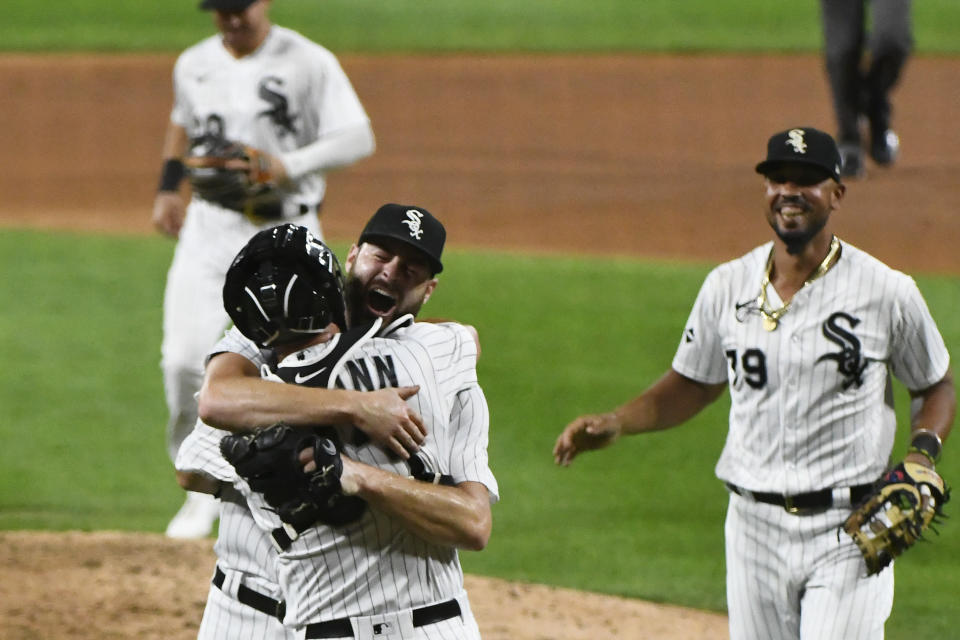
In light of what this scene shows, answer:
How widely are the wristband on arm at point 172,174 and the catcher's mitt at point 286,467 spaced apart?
458cm

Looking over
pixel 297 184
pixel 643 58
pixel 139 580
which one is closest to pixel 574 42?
pixel 643 58

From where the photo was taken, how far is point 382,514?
3.16 m

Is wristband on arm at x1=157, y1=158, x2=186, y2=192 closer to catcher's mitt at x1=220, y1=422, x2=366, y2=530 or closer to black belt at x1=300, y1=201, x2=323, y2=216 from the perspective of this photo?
black belt at x1=300, y1=201, x2=323, y2=216

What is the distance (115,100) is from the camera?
1986 cm

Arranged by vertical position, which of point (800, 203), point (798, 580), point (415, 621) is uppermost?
point (800, 203)

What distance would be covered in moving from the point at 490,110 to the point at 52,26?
8262 mm

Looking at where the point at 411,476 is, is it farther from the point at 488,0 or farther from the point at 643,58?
the point at 488,0

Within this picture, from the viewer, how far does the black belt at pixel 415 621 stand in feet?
10.5

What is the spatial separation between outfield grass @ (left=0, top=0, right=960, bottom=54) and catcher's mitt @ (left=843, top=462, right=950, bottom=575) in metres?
17.6

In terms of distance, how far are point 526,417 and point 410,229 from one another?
18.0 ft

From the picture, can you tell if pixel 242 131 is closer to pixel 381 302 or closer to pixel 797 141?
pixel 797 141

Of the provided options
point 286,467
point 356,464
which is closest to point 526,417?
point 356,464

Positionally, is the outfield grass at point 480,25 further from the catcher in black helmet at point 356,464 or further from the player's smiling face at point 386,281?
the catcher in black helmet at point 356,464

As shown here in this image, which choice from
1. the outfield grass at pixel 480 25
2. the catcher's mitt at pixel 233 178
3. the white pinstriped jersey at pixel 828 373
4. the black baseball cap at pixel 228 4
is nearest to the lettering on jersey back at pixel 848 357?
the white pinstriped jersey at pixel 828 373
